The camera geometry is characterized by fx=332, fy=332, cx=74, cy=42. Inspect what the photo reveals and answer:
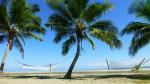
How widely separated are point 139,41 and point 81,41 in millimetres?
4280

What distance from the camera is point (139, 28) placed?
78.0 feet

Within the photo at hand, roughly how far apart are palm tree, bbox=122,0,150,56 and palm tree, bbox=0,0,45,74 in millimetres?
7234

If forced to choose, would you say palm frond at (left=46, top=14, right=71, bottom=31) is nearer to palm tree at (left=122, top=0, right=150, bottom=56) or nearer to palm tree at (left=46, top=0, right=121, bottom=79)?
palm tree at (left=46, top=0, right=121, bottom=79)

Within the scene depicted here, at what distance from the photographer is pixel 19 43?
26.9 meters

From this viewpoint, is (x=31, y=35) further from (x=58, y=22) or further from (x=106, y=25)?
(x=106, y=25)

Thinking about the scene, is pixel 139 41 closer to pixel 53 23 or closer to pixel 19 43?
pixel 53 23

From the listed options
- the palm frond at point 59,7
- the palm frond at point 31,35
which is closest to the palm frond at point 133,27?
the palm frond at point 59,7

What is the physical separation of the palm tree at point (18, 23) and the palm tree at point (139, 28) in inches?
285

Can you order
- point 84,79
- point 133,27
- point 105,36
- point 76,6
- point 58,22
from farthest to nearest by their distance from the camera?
point 58,22, point 133,27, point 76,6, point 105,36, point 84,79

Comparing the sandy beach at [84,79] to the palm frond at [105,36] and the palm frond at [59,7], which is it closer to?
the palm frond at [105,36]

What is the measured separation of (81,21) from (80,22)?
10 cm

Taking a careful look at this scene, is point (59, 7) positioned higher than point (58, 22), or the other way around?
point (59, 7)

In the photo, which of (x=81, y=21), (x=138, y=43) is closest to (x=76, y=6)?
(x=81, y=21)

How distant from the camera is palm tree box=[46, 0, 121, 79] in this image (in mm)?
23641
